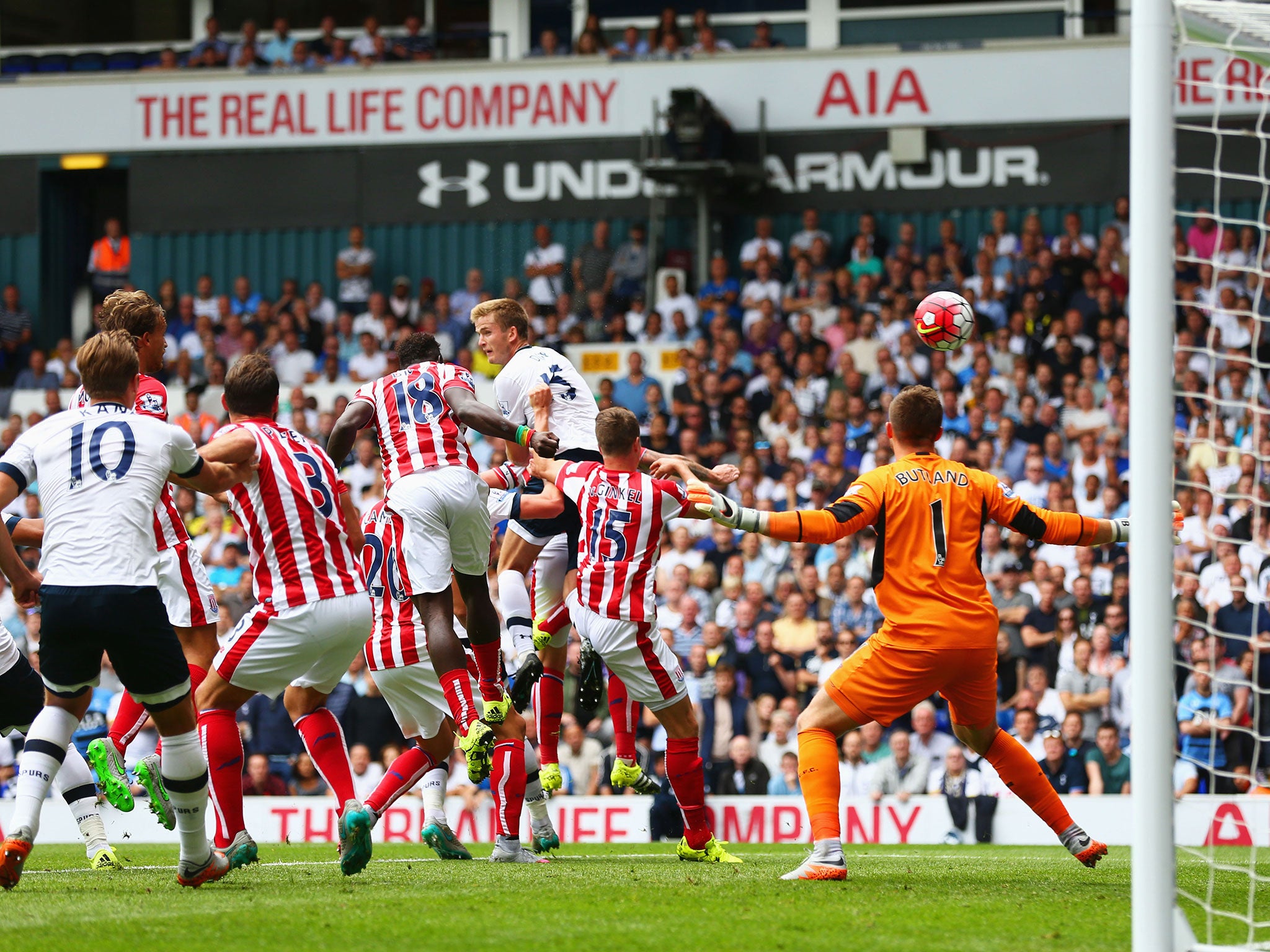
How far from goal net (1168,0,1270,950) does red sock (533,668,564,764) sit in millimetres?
3797

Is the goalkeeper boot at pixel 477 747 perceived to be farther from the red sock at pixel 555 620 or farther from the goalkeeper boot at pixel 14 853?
the goalkeeper boot at pixel 14 853

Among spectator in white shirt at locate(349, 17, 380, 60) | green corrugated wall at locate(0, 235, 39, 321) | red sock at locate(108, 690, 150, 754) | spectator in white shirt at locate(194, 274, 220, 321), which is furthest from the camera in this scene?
green corrugated wall at locate(0, 235, 39, 321)

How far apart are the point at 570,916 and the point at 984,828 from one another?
755 centimetres

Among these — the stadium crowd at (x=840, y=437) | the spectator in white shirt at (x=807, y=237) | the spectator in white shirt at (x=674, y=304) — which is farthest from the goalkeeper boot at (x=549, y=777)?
the spectator in white shirt at (x=807, y=237)

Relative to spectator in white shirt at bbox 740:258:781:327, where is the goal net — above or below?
below

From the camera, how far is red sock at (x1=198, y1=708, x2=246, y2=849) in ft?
25.3

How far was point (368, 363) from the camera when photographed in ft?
71.8

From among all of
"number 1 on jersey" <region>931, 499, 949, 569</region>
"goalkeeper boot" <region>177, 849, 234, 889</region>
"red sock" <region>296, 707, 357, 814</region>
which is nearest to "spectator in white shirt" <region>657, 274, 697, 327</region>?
"red sock" <region>296, 707, 357, 814</region>

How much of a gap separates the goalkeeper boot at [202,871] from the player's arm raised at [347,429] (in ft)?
7.38

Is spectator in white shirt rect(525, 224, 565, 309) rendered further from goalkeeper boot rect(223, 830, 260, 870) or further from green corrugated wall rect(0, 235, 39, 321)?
goalkeeper boot rect(223, 830, 260, 870)

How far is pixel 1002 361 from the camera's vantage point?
18984 mm

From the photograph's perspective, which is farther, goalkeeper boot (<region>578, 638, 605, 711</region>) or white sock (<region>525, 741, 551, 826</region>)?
goalkeeper boot (<region>578, 638, 605, 711</region>)

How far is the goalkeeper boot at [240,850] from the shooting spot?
25.9ft

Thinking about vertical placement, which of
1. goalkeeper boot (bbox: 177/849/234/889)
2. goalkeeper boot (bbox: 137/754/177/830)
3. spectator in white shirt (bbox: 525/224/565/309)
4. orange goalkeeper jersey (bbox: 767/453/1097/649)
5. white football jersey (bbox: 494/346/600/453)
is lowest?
goalkeeper boot (bbox: 177/849/234/889)
